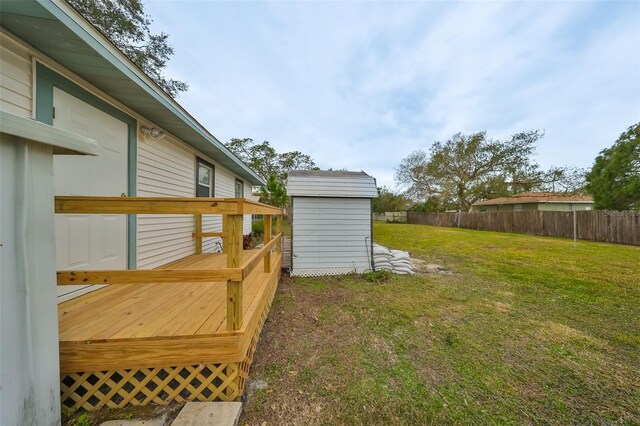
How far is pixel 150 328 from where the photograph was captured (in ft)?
6.64

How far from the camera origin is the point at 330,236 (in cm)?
568

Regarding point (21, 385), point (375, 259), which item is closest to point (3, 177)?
point (21, 385)

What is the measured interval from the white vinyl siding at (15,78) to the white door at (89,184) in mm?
248

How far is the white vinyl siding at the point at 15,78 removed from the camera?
192cm

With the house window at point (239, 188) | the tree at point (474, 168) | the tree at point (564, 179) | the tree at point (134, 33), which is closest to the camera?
the tree at point (134, 33)

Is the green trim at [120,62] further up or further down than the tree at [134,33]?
further down

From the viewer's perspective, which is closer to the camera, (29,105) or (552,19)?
(29,105)

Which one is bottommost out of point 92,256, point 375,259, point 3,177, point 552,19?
point 375,259

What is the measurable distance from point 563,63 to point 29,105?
619 inches

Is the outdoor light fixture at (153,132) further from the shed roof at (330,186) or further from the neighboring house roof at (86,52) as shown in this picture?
the shed roof at (330,186)

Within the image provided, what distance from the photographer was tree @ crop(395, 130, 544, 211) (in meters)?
21.5

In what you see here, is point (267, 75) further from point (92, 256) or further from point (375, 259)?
point (92, 256)

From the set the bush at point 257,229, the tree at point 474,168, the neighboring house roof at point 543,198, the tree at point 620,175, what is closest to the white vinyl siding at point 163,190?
the bush at point 257,229

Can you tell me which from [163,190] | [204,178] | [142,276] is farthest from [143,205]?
[204,178]
